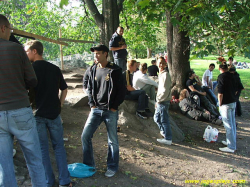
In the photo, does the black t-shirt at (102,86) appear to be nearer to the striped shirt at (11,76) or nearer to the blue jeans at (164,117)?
the striped shirt at (11,76)

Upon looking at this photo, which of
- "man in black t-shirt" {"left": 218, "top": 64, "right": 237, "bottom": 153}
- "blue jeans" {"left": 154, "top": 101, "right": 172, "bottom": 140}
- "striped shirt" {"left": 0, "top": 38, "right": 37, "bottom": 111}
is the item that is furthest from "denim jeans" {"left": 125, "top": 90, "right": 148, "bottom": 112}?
"striped shirt" {"left": 0, "top": 38, "right": 37, "bottom": 111}

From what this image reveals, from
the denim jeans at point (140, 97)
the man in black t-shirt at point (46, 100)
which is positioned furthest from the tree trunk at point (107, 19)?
the man in black t-shirt at point (46, 100)

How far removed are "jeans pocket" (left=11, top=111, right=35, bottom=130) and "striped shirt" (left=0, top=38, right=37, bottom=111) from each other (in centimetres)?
9

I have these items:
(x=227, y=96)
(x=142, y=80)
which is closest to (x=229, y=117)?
(x=227, y=96)

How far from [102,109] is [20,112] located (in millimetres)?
1389

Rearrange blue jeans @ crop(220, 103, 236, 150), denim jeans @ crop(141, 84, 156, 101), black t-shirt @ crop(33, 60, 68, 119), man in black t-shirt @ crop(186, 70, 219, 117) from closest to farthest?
1. black t-shirt @ crop(33, 60, 68, 119)
2. blue jeans @ crop(220, 103, 236, 150)
3. denim jeans @ crop(141, 84, 156, 101)
4. man in black t-shirt @ crop(186, 70, 219, 117)

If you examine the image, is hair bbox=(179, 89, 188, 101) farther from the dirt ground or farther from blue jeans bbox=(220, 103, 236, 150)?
blue jeans bbox=(220, 103, 236, 150)

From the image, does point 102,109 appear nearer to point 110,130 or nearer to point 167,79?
point 110,130

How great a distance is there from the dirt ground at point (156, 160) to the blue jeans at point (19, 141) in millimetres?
1081

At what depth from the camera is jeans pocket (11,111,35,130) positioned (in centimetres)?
233

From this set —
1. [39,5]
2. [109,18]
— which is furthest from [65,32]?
[109,18]

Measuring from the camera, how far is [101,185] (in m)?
3.49

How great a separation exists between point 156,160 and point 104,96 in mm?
2003

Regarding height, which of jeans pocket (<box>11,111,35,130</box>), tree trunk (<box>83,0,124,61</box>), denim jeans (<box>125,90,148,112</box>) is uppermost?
tree trunk (<box>83,0,124,61</box>)
